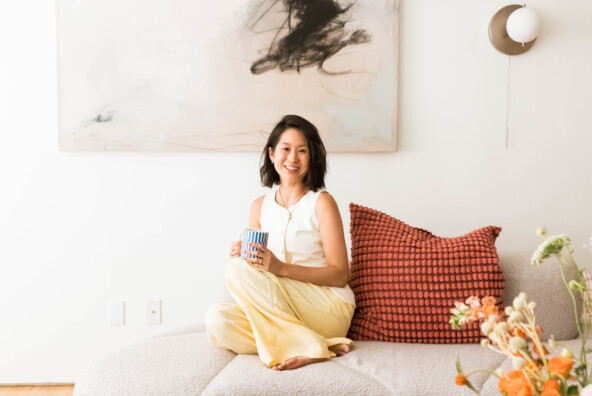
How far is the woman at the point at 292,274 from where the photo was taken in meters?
1.69

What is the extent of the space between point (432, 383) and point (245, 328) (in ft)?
1.86

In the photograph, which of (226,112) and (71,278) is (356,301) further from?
(71,278)

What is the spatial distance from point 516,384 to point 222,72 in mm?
1831

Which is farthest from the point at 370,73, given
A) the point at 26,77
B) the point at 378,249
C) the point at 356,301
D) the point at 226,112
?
the point at 26,77

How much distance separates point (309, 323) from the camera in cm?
181

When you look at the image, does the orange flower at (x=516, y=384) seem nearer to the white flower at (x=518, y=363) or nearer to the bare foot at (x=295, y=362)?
the white flower at (x=518, y=363)

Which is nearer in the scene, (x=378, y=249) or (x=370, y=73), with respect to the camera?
(x=378, y=249)

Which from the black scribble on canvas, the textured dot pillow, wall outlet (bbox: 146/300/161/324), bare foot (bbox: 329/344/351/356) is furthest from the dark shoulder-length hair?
wall outlet (bbox: 146/300/161/324)

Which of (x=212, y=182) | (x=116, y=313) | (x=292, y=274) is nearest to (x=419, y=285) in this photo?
(x=292, y=274)

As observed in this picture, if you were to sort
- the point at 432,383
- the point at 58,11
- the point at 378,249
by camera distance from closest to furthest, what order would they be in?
the point at 432,383 < the point at 378,249 < the point at 58,11

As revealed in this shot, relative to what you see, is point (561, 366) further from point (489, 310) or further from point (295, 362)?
point (295, 362)

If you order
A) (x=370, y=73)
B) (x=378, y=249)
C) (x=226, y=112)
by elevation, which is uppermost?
(x=370, y=73)

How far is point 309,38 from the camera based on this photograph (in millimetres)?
2320

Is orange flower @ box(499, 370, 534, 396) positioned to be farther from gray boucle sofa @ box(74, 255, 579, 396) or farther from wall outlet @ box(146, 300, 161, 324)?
wall outlet @ box(146, 300, 161, 324)
